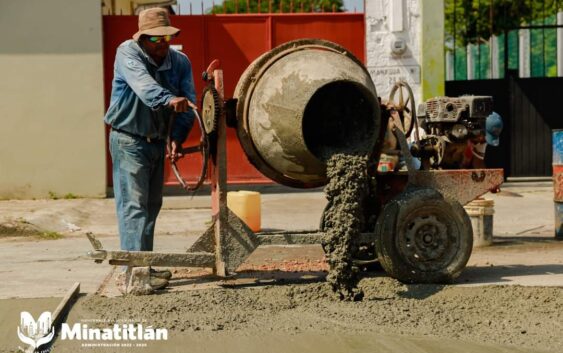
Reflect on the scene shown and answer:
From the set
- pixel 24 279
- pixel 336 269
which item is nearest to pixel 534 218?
pixel 336 269

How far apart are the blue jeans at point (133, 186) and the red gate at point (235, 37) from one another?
7.66m

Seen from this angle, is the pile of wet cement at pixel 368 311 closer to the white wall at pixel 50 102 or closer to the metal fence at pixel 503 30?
the white wall at pixel 50 102

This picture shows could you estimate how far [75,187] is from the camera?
1431 cm

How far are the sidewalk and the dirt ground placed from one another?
0.08 ft

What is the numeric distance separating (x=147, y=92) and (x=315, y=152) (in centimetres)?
130

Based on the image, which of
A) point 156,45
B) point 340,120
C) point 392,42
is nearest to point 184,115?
point 156,45

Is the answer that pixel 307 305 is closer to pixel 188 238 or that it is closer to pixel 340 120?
pixel 340 120

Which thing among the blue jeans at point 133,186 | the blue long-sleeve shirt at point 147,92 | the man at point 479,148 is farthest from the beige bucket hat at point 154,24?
the man at point 479,148

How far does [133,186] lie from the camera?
22.6 ft

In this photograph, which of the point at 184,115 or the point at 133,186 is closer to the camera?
the point at 133,186

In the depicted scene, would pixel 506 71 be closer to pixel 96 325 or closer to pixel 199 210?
pixel 199 210

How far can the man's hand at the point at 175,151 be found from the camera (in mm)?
6977

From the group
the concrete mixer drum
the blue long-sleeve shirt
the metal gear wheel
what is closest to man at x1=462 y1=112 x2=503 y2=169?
the concrete mixer drum

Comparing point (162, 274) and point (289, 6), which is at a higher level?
point (289, 6)
